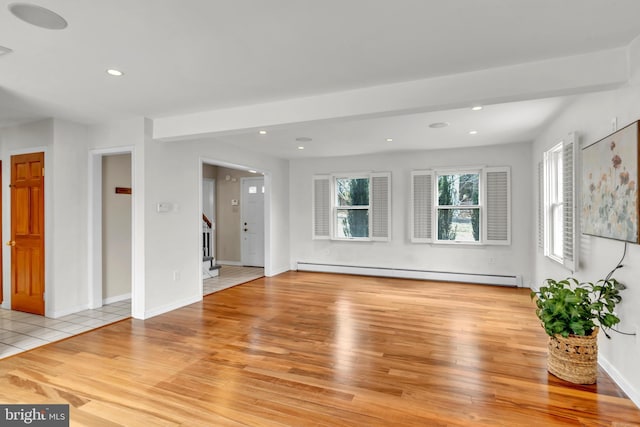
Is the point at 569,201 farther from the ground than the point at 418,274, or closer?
farther from the ground

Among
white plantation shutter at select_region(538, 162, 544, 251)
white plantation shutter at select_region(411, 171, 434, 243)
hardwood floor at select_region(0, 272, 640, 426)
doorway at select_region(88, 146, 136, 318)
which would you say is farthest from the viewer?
white plantation shutter at select_region(411, 171, 434, 243)

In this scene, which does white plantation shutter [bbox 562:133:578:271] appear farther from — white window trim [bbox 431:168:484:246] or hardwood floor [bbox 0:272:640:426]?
white window trim [bbox 431:168:484:246]

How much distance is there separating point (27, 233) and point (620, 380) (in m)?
6.17

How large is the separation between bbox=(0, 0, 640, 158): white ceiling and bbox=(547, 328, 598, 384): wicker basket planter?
82.3 inches

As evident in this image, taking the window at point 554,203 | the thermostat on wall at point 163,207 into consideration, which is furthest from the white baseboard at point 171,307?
the window at point 554,203

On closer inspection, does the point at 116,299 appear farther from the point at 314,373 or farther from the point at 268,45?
the point at 268,45

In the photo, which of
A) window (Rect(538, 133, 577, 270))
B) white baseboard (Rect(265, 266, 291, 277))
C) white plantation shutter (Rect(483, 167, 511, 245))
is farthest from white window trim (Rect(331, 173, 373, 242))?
window (Rect(538, 133, 577, 270))

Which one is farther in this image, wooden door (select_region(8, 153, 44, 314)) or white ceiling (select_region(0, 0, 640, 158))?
wooden door (select_region(8, 153, 44, 314))

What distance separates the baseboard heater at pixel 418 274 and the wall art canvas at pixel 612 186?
3062mm

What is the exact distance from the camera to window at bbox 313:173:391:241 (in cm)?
661

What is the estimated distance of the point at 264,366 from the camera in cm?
281

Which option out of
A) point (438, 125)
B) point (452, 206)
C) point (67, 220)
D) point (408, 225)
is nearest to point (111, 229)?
point (67, 220)

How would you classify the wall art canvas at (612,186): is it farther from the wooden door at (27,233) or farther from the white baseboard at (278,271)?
the wooden door at (27,233)

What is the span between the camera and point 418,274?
6.38 metres
